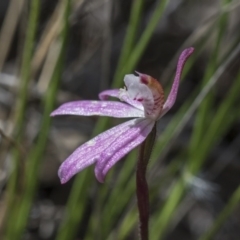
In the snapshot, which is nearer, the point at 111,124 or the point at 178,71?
the point at 178,71

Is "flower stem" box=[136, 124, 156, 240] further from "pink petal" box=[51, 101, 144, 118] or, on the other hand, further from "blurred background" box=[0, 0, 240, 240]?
"blurred background" box=[0, 0, 240, 240]

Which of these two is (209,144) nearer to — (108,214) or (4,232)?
(108,214)

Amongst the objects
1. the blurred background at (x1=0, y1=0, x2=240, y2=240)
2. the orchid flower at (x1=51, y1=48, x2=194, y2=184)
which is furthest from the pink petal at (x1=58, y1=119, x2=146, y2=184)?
the blurred background at (x1=0, y1=0, x2=240, y2=240)

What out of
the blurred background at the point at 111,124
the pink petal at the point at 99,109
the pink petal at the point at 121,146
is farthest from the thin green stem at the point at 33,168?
the pink petal at the point at 121,146

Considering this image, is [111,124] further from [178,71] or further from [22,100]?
[178,71]

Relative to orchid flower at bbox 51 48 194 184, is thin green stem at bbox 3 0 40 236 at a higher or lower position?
lower

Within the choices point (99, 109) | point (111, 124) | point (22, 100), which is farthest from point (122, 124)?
point (111, 124)
